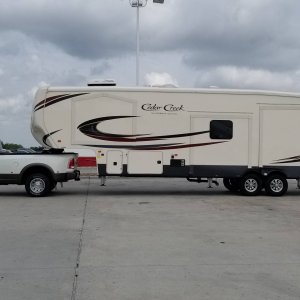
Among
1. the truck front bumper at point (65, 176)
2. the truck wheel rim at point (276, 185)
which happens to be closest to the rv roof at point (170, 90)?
the truck front bumper at point (65, 176)

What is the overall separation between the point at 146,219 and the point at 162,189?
735 cm

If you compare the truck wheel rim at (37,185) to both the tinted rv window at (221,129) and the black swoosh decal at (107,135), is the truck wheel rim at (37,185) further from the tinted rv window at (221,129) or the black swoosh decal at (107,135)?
the tinted rv window at (221,129)

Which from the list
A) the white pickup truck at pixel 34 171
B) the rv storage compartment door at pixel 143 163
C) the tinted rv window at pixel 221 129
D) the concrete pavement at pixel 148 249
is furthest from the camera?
the tinted rv window at pixel 221 129

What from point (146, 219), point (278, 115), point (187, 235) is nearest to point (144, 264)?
point (187, 235)

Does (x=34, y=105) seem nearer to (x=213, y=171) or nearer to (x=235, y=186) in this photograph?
(x=213, y=171)

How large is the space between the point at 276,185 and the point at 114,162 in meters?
5.13

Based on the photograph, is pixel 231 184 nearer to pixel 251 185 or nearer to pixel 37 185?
pixel 251 185

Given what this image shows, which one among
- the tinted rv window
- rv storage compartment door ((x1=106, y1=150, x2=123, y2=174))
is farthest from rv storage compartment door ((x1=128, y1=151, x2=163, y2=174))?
the tinted rv window

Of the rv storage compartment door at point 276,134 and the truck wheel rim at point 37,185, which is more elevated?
the rv storage compartment door at point 276,134

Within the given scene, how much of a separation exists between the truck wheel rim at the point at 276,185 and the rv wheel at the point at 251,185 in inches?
14.8

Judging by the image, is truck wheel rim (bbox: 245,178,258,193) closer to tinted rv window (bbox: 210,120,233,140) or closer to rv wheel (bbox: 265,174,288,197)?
rv wheel (bbox: 265,174,288,197)

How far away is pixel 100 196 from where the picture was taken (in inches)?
621

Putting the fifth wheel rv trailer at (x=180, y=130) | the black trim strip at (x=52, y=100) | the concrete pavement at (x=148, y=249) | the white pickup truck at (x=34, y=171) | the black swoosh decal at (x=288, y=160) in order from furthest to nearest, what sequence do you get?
the black swoosh decal at (x=288, y=160)
the fifth wheel rv trailer at (x=180, y=130)
the black trim strip at (x=52, y=100)
the white pickup truck at (x=34, y=171)
the concrete pavement at (x=148, y=249)

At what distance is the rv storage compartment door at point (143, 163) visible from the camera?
1585cm
